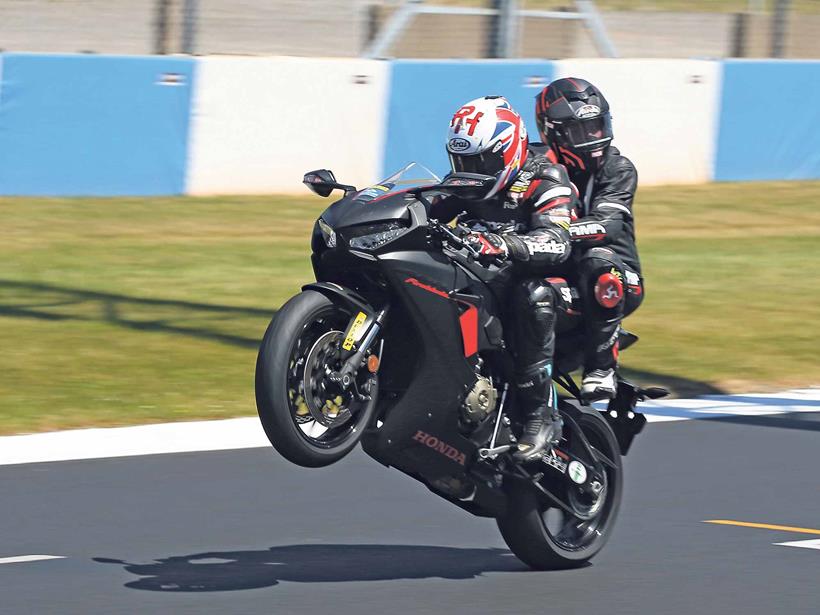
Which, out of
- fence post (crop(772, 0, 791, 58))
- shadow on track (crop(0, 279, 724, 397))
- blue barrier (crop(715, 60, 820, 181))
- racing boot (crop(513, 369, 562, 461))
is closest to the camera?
racing boot (crop(513, 369, 562, 461))

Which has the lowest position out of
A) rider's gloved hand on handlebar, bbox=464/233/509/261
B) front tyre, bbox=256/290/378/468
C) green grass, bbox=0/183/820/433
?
green grass, bbox=0/183/820/433

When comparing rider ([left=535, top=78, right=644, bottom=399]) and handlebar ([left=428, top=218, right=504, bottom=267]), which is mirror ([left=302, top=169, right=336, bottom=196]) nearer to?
handlebar ([left=428, top=218, right=504, bottom=267])

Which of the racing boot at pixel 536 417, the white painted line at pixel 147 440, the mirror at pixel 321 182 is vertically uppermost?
the mirror at pixel 321 182

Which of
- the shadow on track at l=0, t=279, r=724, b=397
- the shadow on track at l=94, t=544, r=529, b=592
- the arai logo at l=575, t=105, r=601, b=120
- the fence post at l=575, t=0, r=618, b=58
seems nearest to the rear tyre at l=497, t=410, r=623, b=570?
the shadow on track at l=94, t=544, r=529, b=592

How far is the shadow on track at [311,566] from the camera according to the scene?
6402mm

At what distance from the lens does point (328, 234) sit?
6.03 metres

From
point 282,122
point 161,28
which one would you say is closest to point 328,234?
point 282,122

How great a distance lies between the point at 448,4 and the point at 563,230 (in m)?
14.9

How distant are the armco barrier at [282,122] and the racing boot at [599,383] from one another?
11.4m

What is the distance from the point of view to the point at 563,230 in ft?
21.2

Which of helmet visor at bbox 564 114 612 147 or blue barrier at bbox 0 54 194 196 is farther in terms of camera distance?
blue barrier at bbox 0 54 194 196

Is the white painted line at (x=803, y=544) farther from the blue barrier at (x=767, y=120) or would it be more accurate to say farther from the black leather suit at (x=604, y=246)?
the blue barrier at (x=767, y=120)

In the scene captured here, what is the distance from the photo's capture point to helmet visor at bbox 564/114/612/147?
7262 millimetres

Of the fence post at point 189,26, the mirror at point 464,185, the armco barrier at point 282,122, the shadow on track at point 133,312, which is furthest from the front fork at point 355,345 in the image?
the fence post at point 189,26
